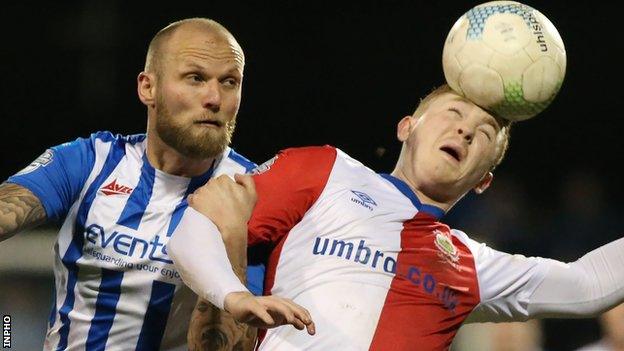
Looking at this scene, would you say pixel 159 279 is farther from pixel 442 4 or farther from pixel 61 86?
pixel 442 4

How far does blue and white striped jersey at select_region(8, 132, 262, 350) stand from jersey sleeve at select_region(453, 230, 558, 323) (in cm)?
105

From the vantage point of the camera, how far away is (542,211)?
7.88 meters

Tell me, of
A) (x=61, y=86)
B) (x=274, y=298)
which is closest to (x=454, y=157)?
(x=274, y=298)

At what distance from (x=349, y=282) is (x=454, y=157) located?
597 mm

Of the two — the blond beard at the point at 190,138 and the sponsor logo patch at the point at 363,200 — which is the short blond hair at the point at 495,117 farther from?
the blond beard at the point at 190,138

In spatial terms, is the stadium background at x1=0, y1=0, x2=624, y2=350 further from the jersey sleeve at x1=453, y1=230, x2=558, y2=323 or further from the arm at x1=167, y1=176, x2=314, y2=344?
the arm at x1=167, y1=176, x2=314, y2=344

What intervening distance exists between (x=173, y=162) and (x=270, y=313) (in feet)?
5.02

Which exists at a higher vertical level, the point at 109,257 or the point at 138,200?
the point at 138,200

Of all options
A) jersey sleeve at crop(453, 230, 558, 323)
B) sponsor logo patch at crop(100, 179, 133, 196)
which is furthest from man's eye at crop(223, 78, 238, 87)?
jersey sleeve at crop(453, 230, 558, 323)

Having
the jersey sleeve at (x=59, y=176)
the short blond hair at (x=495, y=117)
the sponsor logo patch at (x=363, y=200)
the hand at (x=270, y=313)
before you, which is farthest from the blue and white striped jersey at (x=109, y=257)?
the hand at (x=270, y=313)

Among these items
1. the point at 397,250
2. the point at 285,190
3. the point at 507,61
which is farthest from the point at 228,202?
the point at 507,61

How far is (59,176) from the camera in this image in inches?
161

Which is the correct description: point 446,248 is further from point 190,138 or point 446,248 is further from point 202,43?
point 202,43

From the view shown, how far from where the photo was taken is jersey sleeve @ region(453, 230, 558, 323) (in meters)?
3.77
